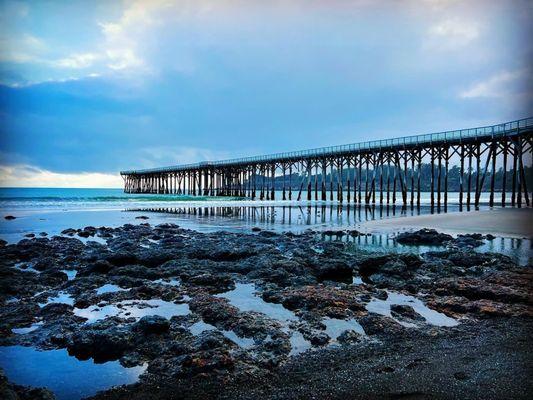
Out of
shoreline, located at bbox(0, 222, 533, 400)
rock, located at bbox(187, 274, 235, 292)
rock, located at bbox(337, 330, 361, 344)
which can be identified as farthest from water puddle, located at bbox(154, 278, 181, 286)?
rock, located at bbox(337, 330, 361, 344)

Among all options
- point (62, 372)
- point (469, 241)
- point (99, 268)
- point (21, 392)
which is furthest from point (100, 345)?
point (469, 241)

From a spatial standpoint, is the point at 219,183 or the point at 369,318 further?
the point at 219,183

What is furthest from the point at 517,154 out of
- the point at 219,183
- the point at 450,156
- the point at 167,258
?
the point at 219,183

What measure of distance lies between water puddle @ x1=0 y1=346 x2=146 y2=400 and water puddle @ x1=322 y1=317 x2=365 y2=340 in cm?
280

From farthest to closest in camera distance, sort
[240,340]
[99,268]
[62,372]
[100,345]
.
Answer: [99,268] → [240,340] → [100,345] → [62,372]

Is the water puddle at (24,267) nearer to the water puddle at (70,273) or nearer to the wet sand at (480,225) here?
the water puddle at (70,273)

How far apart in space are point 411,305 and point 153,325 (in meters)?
4.80

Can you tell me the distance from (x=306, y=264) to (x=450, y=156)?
29968 millimetres

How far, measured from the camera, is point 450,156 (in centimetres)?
3488

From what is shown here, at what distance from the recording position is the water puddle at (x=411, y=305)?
6252 mm

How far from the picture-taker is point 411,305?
23.6 feet

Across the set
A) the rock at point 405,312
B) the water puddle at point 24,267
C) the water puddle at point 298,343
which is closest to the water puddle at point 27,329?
the water puddle at point 298,343

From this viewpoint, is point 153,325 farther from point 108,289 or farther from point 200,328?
point 108,289

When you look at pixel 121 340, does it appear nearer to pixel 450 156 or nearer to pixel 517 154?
pixel 517 154
